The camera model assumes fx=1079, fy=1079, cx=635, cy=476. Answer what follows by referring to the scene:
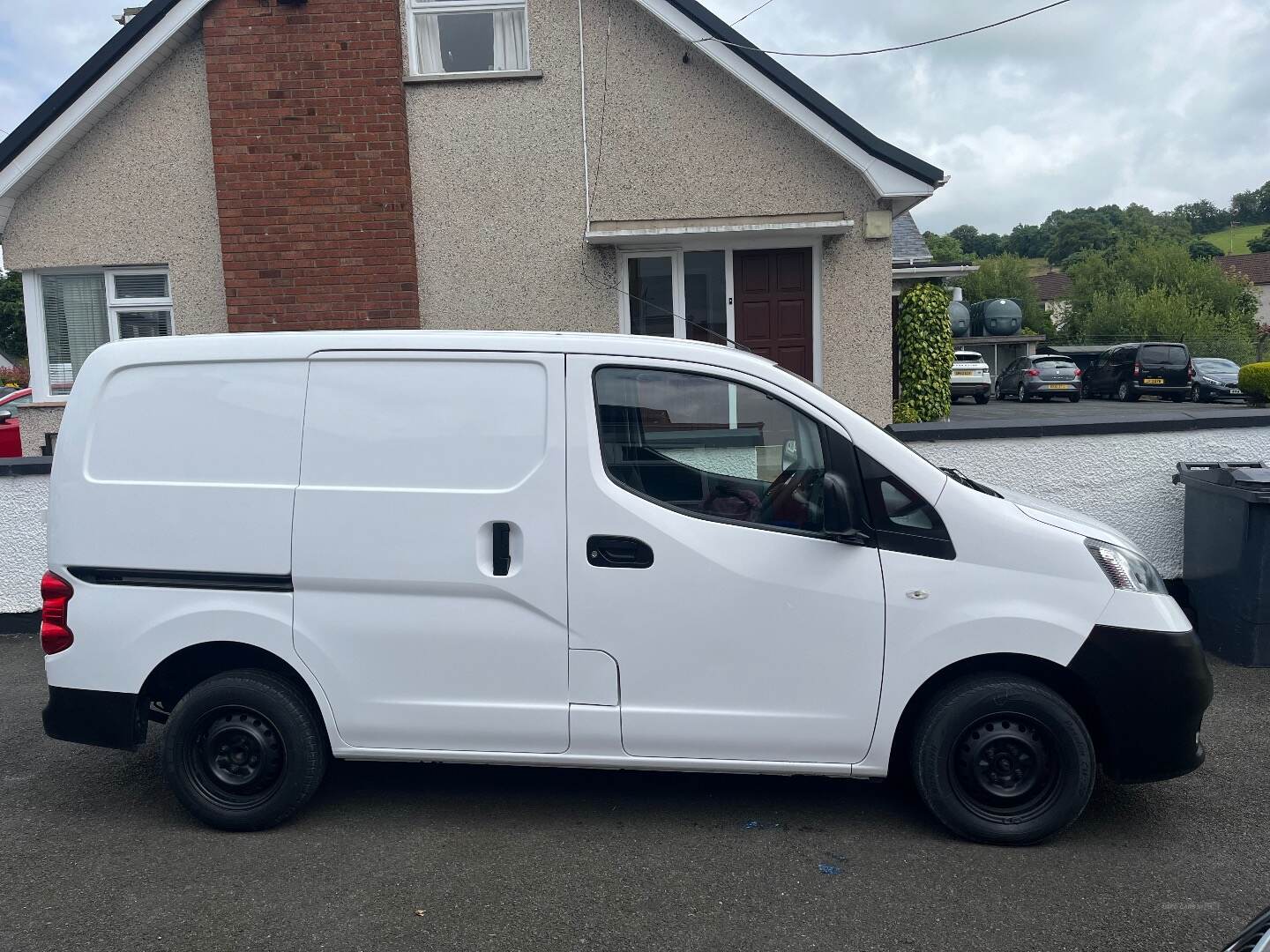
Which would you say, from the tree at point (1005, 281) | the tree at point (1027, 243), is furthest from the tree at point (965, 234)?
the tree at point (1005, 281)

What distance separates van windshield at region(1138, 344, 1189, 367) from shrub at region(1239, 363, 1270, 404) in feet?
9.63

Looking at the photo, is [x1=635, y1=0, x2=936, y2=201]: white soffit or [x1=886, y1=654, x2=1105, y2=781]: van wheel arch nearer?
[x1=886, y1=654, x2=1105, y2=781]: van wheel arch

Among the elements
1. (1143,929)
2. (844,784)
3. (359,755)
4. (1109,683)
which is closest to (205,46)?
(359,755)

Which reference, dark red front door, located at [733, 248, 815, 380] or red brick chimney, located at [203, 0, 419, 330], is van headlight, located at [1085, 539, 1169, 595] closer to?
dark red front door, located at [733, 248, 815, 380]

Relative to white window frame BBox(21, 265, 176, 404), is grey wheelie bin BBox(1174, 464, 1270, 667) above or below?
below

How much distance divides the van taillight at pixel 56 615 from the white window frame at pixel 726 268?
630 centimetres

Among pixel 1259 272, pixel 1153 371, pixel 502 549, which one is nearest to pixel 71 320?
pixel 502 549

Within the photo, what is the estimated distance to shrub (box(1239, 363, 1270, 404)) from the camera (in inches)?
1137

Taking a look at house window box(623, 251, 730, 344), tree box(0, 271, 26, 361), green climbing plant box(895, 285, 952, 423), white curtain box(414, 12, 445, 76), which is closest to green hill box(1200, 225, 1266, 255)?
tree box(0, 271, 26, 361)

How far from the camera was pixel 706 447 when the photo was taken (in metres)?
4.40

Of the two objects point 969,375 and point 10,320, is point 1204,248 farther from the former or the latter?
point 10,320

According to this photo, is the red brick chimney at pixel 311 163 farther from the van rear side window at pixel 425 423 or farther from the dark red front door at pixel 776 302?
the van rear side window at pixel 425 423

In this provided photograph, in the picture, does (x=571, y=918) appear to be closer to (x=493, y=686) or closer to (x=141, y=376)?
(x=493, y=686)

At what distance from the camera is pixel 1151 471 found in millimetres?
7527
